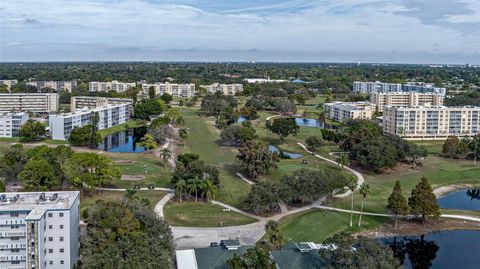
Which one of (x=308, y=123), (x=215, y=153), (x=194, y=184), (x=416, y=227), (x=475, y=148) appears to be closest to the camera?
(x=416, y=227)

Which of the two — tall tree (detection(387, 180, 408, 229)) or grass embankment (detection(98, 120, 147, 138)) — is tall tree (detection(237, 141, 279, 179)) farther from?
grass embankment (detection(98, 120, 147, 138))

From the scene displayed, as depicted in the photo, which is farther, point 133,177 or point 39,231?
point 133,177

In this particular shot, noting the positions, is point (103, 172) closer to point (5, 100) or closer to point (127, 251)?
point (127, 251)

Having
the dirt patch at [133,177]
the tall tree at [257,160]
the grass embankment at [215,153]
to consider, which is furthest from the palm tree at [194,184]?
the dirt patch at [133,177]

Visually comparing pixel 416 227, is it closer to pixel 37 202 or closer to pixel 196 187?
pixel 196 187

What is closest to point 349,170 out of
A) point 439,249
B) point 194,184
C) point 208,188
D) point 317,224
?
point 317,224

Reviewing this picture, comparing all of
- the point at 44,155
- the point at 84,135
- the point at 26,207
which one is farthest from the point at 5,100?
the point at 26,207
